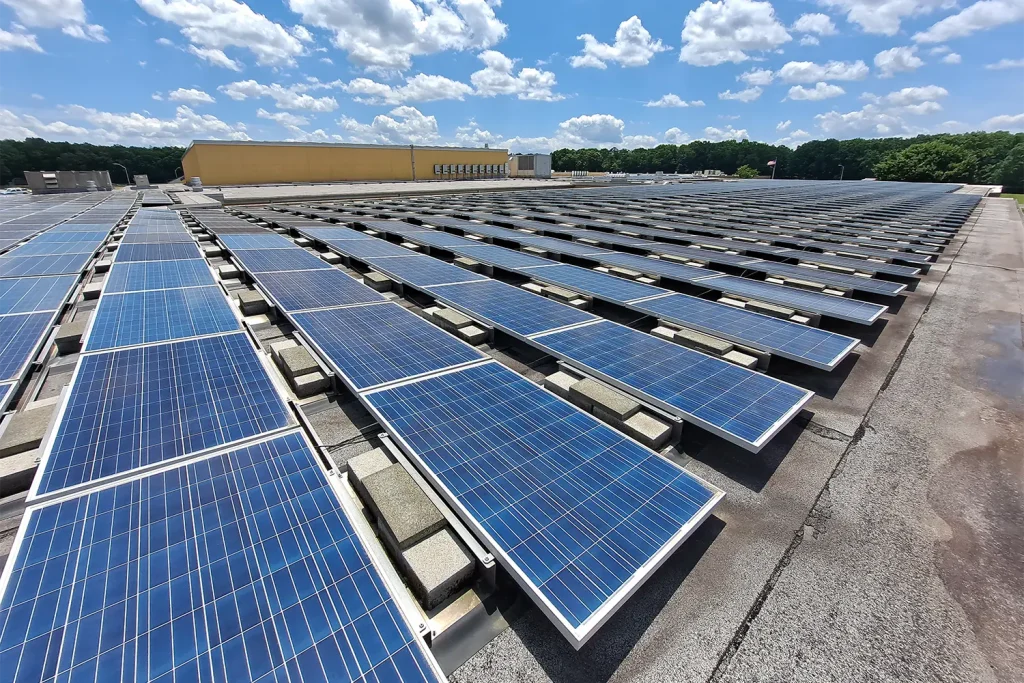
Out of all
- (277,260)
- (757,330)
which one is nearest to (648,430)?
(757,330)

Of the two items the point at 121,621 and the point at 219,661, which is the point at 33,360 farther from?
the point at 219,661

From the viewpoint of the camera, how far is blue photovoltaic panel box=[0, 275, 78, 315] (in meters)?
16.4

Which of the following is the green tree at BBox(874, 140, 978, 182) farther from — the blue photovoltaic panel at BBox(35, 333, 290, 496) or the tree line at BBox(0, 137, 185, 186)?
the tree line at BBox(0, 137, 185, 186)

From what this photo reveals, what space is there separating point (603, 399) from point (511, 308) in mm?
7658

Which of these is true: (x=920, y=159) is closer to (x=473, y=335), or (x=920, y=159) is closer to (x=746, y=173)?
(x=746, y=173)

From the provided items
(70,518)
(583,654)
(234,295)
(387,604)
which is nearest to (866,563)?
(583,654)

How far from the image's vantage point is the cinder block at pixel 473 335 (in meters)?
16.1

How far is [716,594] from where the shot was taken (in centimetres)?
761

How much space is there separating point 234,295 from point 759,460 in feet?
75.6

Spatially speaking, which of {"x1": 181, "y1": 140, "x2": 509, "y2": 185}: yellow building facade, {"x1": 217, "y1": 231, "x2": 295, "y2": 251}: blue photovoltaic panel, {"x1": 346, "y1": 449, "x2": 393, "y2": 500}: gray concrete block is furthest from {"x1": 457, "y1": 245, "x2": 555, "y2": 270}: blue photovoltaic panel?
{"x1": 181, "y1": 140, "x2": 509, "y2": 185}: yellow building facade

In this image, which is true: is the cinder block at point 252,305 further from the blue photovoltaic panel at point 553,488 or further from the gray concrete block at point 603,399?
the gray concrete block at point 603,399

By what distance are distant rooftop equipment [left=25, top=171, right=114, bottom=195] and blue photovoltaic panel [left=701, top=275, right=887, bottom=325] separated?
125 meters

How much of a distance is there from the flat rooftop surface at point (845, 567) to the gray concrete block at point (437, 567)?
3.52 ft

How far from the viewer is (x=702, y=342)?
50.7 feet
